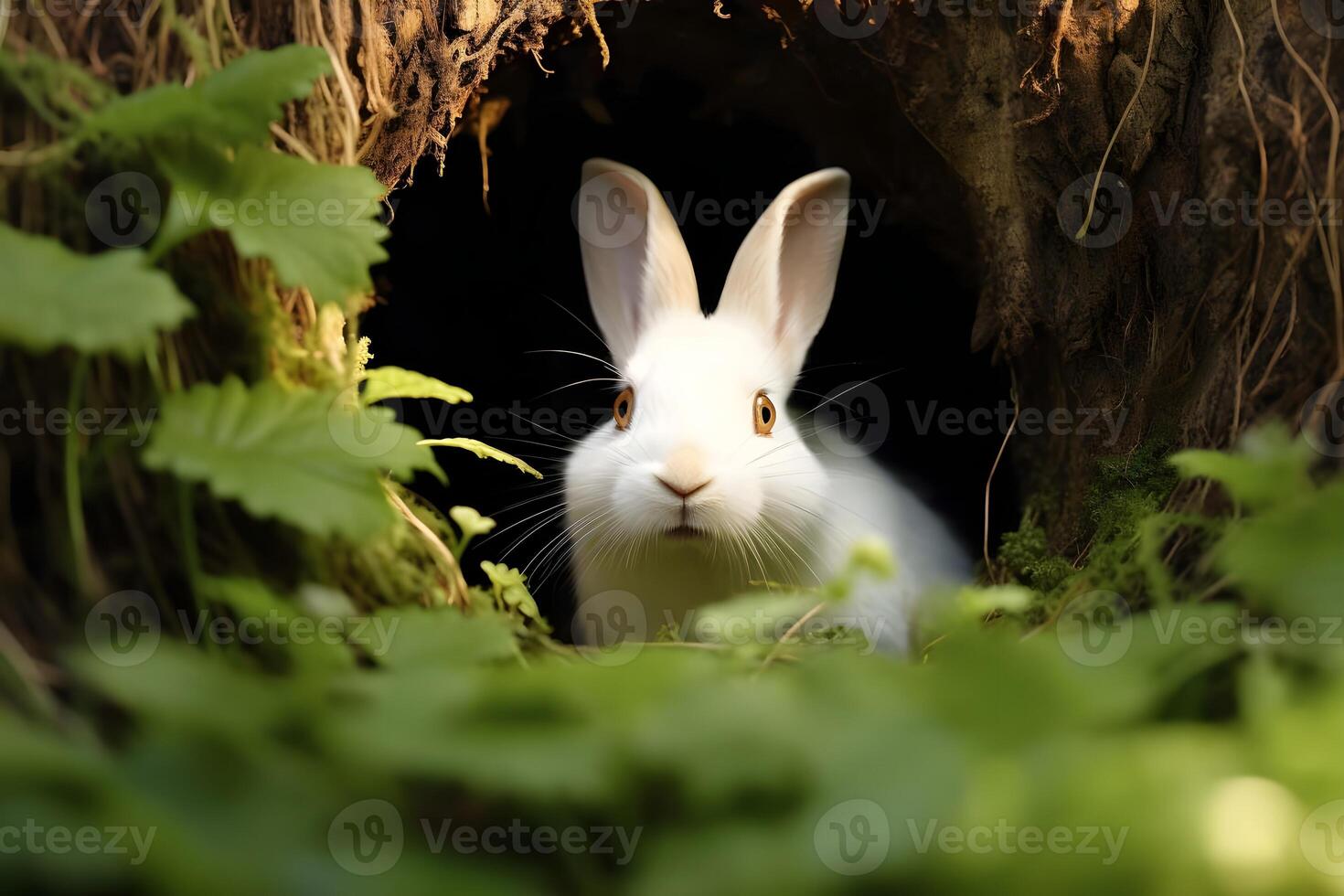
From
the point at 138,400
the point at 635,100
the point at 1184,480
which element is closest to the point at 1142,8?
the point at 1184,480

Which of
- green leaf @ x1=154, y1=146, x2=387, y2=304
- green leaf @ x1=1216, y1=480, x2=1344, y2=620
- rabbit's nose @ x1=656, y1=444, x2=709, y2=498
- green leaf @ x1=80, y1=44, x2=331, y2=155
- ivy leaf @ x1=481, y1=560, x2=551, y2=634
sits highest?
green leaf @ x1=80, y1=44, x2=331, y2=155

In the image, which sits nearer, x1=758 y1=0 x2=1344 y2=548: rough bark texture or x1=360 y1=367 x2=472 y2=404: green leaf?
x1=360 y1=367 x2=472 y2=404: green leaf

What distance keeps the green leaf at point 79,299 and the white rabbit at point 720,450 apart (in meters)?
1.78

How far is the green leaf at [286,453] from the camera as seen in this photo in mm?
1805

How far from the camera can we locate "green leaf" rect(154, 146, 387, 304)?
1988 mm

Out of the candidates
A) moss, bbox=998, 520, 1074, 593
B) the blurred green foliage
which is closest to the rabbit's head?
moss, bbox=998, 520, 1074, 593

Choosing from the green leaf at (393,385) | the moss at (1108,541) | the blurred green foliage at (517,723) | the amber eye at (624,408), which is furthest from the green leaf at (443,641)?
the amber eye at (624,408)

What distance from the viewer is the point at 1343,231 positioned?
7.86 feet

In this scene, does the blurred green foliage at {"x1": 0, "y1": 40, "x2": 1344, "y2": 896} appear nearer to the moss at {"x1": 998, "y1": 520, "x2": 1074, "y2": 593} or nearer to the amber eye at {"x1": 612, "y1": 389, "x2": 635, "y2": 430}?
the moss at {"x1": 998, "y1": 520, "x2": 1074, "y2": 593}

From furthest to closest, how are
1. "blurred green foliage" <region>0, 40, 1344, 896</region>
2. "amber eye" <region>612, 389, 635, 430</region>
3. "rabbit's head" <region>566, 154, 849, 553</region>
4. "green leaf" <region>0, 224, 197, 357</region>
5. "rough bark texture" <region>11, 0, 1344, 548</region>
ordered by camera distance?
"amber eye" <region>612, 389, 635, 430</region>, "rabbit's head" <region>566, 154, 849, 553</region>, "rough bark texture" <region>11, 0, 1344, 548</region>, "green leaf" <region>0, 224, 197, 357</region>, "blurred green foliage" <region>0, 40, 1344, 896</region>

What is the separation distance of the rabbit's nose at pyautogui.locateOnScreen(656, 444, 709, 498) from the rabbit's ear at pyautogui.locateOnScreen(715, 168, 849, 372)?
1.06 meters

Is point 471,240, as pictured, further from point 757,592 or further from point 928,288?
point 757,592

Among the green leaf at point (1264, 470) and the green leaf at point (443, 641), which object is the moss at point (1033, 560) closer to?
the green leaf at point (1264, 470)

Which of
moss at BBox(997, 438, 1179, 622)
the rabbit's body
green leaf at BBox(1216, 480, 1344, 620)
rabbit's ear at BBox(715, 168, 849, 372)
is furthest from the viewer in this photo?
rabbit's ear at BBox(715, 168, 849, 372)
